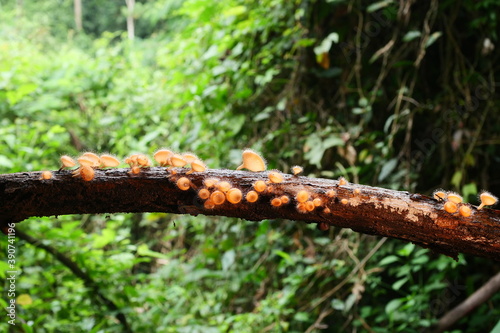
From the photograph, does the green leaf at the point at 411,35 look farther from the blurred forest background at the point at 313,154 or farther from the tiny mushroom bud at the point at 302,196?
the tiny mushroom bud at the point at 302,196

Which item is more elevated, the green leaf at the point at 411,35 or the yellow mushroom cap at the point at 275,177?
the green leaf at the point at 411,35

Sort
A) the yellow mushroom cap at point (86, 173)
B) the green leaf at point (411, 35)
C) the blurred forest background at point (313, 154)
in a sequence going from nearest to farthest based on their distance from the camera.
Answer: the yellow mushroom cap at point (86, 173)
the blurred forest background at point (313, 154)
the green leaf at point (411, 35)

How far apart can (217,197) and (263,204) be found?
8 centimetres

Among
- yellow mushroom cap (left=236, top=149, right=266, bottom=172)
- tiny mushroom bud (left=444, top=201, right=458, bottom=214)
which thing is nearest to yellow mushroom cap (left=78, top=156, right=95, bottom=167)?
yellow mushroom cap (left=236, top=149, right=266, bottom=172)

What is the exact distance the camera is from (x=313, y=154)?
6.09 ft

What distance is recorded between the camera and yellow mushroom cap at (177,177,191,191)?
72 cm

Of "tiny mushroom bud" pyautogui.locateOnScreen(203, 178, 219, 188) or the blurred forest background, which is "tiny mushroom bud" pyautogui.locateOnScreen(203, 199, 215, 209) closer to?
"tiny mushroom bud" pyautogui.locateOnScreen(203, 178, 219, 188)

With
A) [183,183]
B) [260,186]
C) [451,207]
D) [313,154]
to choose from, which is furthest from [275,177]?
A: [313,154]

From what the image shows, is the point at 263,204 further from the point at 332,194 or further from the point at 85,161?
the point at 85,161

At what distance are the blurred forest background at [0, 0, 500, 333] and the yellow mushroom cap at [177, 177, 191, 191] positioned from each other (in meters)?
0.93

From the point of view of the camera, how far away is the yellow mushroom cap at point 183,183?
0.72 meters

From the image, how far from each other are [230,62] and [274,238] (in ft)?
2.96

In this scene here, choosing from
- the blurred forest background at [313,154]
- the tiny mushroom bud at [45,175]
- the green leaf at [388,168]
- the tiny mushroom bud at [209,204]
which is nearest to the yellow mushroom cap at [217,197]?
the tiny mushroom bud at [209,204]

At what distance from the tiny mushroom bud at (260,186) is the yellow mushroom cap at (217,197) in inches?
2.1
